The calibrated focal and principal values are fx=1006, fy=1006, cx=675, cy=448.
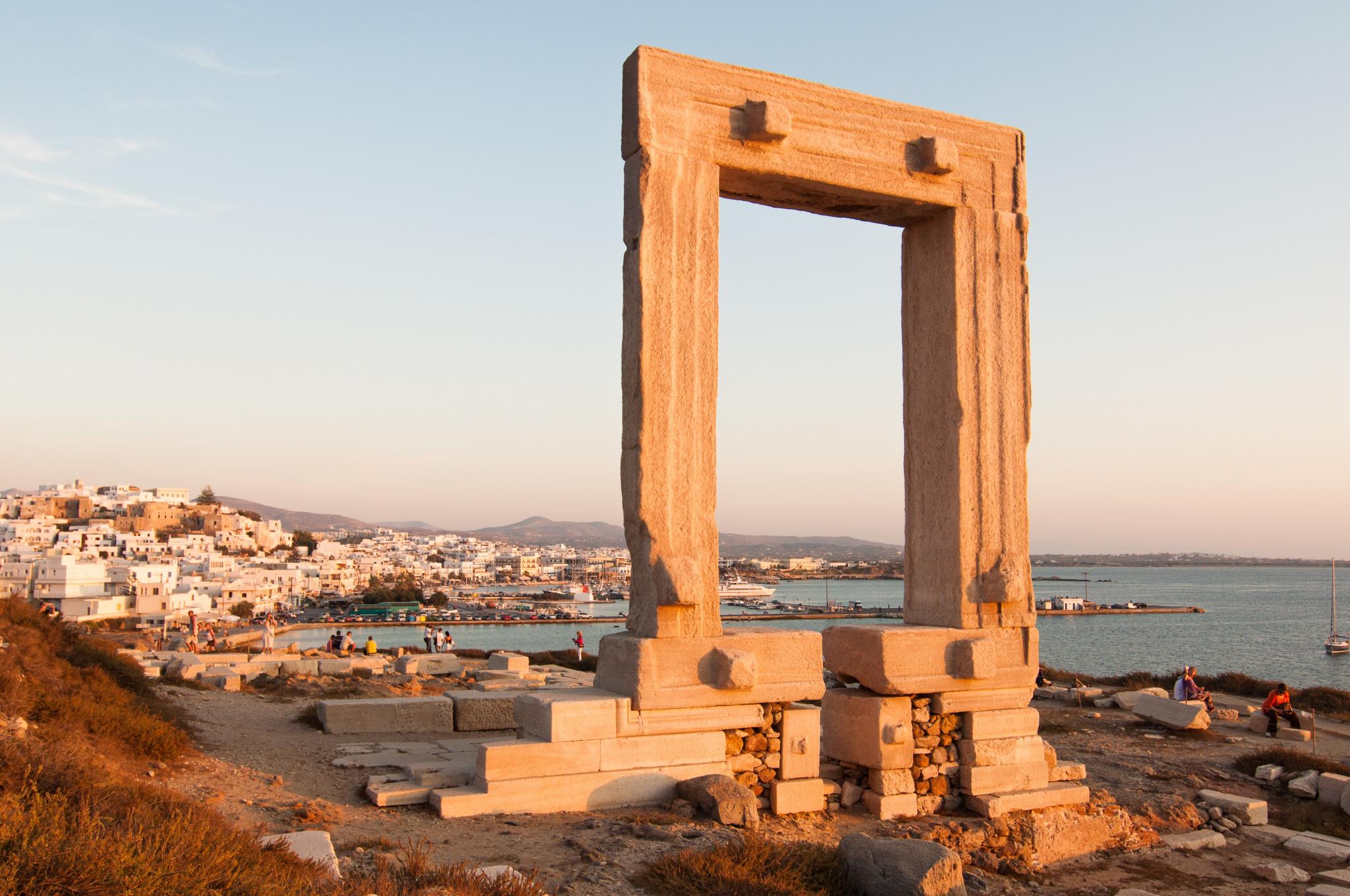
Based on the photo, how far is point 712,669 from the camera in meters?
7.66

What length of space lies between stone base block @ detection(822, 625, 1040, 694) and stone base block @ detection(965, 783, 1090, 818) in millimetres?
878

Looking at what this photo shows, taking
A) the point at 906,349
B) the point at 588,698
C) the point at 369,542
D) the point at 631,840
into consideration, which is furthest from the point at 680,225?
the point at 369,542

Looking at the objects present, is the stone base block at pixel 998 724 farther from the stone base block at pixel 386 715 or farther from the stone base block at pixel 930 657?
the stone base block at pixel 386 715

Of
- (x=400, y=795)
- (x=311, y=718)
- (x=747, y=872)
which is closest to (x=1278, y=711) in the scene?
(x=747, y=872)

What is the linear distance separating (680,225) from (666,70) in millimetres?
1213

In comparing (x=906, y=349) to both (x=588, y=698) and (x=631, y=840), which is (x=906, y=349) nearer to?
(x=588, y=698)

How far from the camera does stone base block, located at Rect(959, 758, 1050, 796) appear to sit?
27.6ft

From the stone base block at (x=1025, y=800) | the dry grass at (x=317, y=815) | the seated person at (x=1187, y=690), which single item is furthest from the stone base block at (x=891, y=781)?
the seated person at (x=1187, y=690)

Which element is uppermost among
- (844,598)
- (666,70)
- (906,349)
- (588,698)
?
(666,70)

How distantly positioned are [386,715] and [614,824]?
5602mm

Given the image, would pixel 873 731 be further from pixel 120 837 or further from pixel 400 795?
pixel 120 837

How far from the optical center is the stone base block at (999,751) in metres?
8.48

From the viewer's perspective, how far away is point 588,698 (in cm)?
743

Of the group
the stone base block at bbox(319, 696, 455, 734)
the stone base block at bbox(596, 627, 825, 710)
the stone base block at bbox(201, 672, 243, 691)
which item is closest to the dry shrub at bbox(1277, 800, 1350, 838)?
the stone base block at bbox(596, 627, 825, 710)
